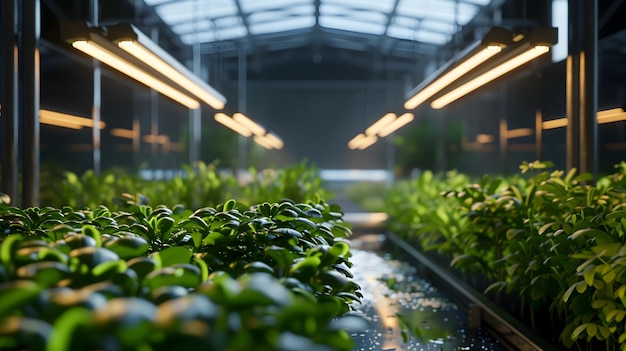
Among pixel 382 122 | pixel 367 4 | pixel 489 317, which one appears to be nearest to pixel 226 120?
pixel 382 122

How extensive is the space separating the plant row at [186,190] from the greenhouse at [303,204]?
3 cm

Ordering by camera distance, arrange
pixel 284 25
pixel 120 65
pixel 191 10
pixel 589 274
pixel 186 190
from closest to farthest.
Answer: pixel 589 274 → pixel 120 65 → pixel 186 190 → pixel 191 10 → pixel 284 25

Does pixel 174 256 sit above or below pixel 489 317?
above

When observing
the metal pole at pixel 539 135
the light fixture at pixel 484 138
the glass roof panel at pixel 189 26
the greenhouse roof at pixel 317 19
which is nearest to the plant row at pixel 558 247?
the metal pole at pixel 539 135

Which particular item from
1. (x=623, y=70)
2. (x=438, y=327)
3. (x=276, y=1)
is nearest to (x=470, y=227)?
(x=438, y=327)

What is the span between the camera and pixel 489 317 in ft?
12.2

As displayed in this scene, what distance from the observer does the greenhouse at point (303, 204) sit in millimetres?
950

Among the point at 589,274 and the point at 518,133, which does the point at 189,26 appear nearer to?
the point at 518,133

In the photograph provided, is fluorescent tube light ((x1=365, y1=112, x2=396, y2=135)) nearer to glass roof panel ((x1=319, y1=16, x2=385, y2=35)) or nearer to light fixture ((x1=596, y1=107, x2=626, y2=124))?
light fixture ((x1=596, y1=107, x2=626, y2=124))

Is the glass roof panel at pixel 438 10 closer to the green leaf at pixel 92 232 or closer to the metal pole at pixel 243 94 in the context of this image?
the metal pole at pixel 243 94

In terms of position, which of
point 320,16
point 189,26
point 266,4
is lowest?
point 189,26

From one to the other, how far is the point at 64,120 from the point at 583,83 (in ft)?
13.1

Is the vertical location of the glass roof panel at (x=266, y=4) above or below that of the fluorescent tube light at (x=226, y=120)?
above

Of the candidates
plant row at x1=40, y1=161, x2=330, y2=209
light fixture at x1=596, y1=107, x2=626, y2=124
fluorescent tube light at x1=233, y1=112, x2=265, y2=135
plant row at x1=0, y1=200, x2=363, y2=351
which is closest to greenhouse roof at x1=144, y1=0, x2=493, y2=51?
fluorescent tube light at x1=233, y1=112, x2=265, y2=135
